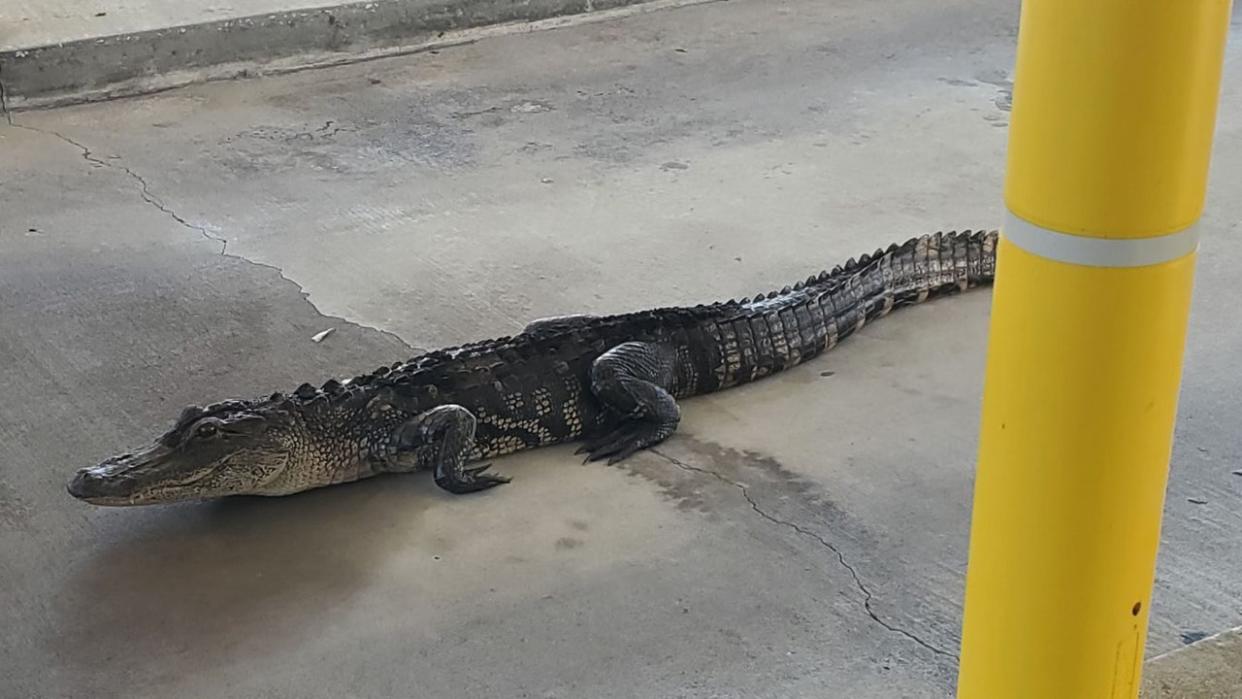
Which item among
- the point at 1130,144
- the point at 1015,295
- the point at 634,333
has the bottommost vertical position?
the point at 634,333

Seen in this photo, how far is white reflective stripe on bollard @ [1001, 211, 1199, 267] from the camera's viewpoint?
1.45 metres

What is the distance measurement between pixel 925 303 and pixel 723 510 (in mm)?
1403

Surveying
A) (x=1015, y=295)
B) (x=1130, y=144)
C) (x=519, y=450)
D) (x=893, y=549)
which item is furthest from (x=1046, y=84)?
(x=519, y=450)

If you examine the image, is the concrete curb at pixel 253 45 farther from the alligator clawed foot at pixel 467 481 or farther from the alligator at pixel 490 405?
the alligator clawed foot at pixel 467 481

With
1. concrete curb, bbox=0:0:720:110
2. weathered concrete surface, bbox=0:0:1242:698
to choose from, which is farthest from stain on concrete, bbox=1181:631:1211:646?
concrete curb, bbox=0:0:720:110

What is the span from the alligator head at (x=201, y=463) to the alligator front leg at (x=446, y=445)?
27 centimetres

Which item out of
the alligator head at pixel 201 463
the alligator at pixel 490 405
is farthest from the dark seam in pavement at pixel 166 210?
the alligator head at pixel 201 463

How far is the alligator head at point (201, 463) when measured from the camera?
3207 mm

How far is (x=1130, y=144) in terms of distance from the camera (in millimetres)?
1402

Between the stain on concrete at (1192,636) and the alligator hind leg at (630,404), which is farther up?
the alligator hind leg at (630,404)

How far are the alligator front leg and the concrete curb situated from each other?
3773 mm

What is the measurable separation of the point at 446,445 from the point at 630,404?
49 centimetres

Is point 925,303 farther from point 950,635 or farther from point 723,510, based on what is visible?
point 950,635

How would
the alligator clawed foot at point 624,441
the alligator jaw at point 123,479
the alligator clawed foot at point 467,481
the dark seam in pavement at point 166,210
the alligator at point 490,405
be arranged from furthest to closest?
the dark seam in pavement at point 166,210, the alligator clawed foot at point 624,441, the alligator clawed foot at point 467,481, the alligator at point 490,405, the alligator jaw at point 123,479
